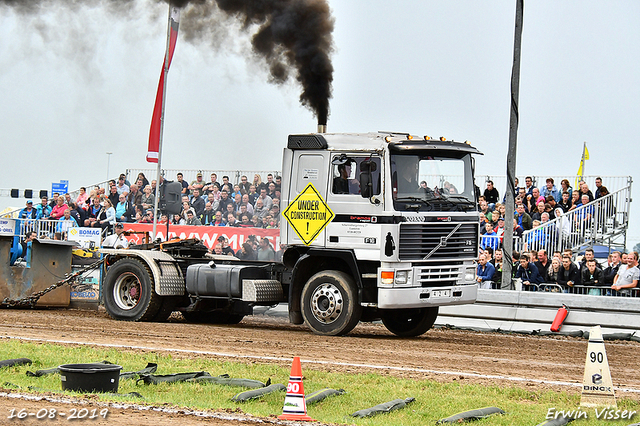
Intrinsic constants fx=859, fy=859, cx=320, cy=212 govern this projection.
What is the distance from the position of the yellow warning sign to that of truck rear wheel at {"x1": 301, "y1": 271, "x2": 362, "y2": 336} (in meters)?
0.68

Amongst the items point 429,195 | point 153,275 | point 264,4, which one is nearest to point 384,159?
point 429,195

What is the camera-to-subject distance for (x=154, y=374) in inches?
361

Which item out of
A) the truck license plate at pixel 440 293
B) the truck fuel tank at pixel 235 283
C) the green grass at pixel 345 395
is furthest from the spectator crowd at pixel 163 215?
the green grass at pixel 345 395

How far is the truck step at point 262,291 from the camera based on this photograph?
46.5 ft

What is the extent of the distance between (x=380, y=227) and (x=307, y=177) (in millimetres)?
1537

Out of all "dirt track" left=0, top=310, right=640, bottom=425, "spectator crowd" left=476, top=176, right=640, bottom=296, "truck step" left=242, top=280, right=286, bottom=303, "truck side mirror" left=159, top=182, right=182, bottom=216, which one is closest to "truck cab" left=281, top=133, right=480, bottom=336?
"truck step" left=242, top=280, right=286, bottom=303

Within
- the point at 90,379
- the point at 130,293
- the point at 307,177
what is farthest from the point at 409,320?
the point at 90,379

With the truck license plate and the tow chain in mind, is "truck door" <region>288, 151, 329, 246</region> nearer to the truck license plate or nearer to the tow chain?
the truck license plate

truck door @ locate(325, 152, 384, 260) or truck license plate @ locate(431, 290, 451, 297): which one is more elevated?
truck door @ locate(325, 152, 384, 260)

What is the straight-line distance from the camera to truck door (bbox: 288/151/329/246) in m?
13.4

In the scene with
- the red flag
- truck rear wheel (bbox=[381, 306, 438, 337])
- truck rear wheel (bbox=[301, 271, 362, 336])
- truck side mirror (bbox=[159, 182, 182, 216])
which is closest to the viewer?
truck rear wheel (bbox=[301, 271, 362, 336])

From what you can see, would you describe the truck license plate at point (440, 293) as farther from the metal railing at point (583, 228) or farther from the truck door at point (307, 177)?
the metal railing at point (583, 228)

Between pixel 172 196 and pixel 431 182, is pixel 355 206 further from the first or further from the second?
pixel 172 196

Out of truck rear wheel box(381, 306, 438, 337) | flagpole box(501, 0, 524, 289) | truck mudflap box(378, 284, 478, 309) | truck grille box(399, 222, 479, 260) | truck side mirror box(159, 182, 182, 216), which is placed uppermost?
flagpole box(501, 0, 524, 289)
